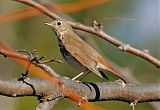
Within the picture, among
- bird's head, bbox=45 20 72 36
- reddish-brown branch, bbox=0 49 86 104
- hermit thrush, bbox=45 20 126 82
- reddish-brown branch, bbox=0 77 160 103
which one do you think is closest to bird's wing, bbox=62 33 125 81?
hermit thrush, bbox=45 20 126 82

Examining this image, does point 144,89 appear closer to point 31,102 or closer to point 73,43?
point 73,43

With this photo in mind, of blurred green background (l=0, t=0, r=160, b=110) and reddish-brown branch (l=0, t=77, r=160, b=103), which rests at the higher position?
blurred green background (l=0, t=0, r=160, b=110)

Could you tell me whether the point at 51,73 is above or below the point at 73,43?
below

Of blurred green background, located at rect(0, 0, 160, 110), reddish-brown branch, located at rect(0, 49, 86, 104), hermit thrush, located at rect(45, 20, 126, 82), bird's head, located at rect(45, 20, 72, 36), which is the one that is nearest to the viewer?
reddish-brown branch, located at rect(0, 49, 86, 104)

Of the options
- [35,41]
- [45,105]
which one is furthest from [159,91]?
[35,41]

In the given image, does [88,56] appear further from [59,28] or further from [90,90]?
[90,90]

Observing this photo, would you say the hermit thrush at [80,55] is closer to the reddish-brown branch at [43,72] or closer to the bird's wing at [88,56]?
the bird's wing at [88,56]

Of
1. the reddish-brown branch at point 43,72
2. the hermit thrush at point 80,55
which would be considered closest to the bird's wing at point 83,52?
the hermit thrush at point 80,55

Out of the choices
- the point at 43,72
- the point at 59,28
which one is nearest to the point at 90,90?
the point at 43,72

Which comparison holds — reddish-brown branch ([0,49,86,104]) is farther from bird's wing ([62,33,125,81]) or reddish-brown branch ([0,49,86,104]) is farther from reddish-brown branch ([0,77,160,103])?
bird's wing ([62,33,125,81])
